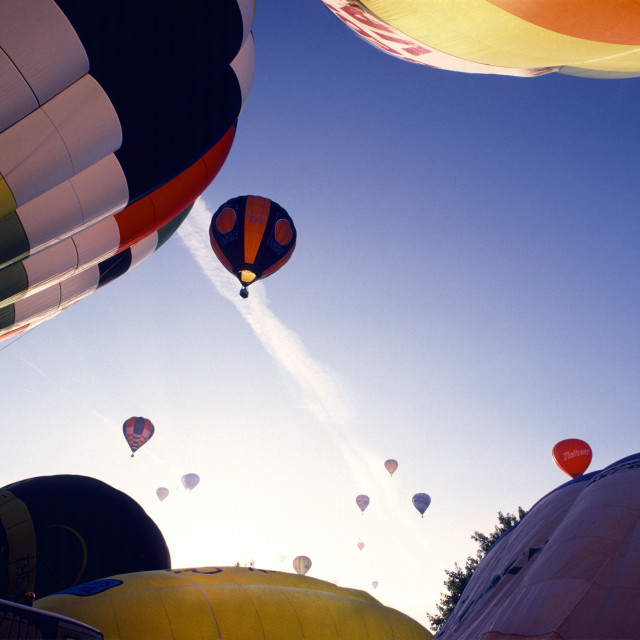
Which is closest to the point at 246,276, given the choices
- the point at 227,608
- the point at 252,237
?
the point at 252,237

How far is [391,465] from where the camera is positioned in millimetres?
25391

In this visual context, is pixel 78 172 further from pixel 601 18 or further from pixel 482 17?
pixel 601 18

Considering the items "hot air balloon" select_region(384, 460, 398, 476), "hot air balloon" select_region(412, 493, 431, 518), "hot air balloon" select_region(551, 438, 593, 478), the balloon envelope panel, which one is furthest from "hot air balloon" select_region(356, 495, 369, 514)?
the balloon envelope panel

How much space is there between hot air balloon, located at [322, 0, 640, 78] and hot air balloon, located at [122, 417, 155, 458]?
1731 cm

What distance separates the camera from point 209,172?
7.84 m

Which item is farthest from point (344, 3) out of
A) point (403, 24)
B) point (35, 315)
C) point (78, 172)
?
point (35, 315)

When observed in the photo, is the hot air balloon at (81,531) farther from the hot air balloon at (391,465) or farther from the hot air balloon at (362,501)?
the hot air balloon at (362,501)

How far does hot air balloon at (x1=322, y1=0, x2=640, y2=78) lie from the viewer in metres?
3.95

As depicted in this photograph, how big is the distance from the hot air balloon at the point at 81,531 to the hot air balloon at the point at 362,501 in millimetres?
19943

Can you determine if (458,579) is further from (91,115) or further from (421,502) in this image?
(91,115)

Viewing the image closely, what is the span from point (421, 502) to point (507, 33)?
74.2ft

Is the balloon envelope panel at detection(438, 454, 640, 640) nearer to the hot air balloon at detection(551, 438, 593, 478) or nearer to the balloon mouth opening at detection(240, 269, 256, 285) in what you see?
the balloon mouth opening at detection(240, 269, 256, 285)

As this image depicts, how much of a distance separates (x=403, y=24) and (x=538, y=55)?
1231mm

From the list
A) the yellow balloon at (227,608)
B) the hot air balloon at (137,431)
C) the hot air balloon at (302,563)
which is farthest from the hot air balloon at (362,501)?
the yellow balloon at (227,608)
